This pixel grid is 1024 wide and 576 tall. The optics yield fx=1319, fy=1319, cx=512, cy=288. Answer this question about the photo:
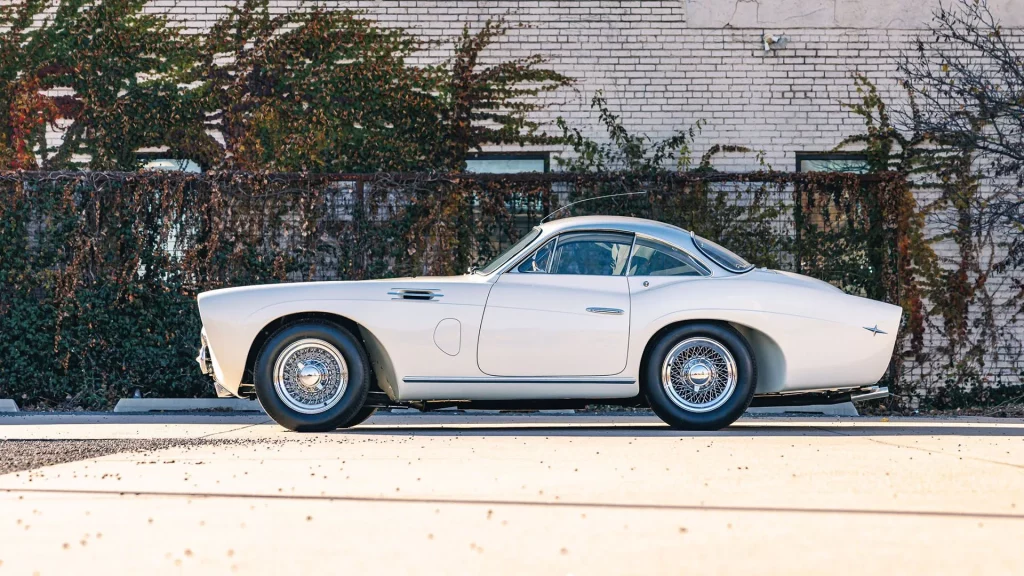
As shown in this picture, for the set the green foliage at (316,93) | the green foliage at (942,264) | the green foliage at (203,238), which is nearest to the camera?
the green foliage at (203,238)

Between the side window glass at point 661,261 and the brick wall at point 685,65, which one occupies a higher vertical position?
the brick wall at point 685,65

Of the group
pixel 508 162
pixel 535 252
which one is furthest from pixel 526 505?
pixel 508 162

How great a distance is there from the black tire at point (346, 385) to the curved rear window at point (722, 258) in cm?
237

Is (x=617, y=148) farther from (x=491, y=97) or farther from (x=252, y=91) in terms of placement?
(x=252, y=91)

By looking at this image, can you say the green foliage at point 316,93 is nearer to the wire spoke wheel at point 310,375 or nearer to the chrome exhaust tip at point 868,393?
the wire spoke wheel at point 310,375

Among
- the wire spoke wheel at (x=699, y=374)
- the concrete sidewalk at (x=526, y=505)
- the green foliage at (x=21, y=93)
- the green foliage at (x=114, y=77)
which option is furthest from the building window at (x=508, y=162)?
the concrete sidewalk at (x=526, y=505)

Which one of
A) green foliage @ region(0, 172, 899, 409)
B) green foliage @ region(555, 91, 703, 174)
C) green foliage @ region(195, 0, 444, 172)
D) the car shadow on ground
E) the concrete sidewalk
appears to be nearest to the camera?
the concrete sidewalk

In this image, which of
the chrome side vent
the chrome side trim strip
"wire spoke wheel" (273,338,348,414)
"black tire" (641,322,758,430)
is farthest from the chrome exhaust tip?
"wire spoke wheel" (273,338,348,414)

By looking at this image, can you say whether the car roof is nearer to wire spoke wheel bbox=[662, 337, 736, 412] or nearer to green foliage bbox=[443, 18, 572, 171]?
wire spoke wheel bbox=[662, 337, 736, 412]

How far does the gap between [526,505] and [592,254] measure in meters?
3.86

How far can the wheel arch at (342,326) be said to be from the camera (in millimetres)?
8633

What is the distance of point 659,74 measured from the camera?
1428 cm

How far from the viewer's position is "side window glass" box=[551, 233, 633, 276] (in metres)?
8.73

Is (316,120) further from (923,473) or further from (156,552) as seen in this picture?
(156,552)
